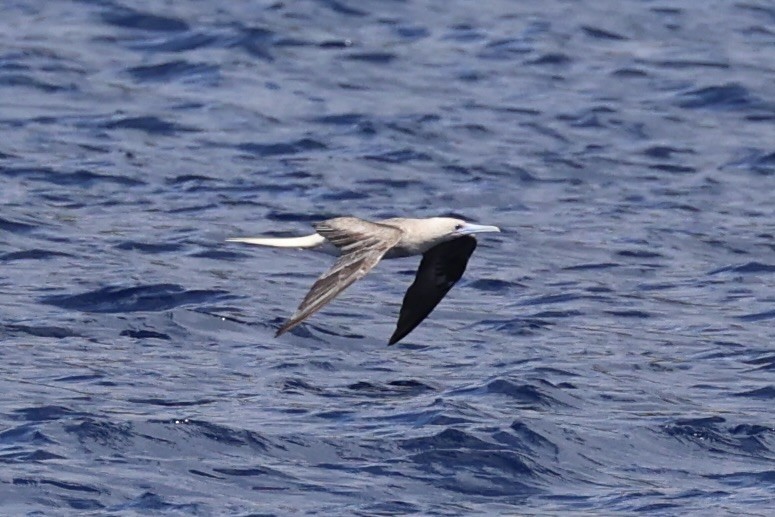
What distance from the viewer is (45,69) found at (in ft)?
60.7

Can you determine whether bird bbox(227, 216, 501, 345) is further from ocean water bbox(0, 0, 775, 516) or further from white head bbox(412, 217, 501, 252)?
ocean water bbox(0, 0, 775, 516)

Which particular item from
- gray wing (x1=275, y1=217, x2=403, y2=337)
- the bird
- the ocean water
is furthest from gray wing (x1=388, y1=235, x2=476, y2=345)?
gray wing (x1=275, y1=217, x2=403, y2=337)

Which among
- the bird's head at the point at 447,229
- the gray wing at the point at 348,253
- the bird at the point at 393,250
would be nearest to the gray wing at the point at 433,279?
the bird at the point at 393,250

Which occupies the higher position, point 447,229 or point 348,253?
point 348,253

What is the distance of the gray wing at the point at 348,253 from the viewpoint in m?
9.04

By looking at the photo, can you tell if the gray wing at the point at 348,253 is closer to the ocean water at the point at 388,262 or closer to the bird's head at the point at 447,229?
the bird's head at the point at 447,229

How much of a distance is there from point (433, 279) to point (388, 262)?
2.80 m

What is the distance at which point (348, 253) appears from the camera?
31.6 feet

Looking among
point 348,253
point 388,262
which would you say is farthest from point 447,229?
point 388,262

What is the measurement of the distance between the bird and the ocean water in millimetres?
493

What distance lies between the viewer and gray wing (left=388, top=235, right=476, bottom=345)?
36.1 ft

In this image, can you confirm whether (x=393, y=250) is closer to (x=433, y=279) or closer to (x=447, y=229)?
(x=447, y=229)

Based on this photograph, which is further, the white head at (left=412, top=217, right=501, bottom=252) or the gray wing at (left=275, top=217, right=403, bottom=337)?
the white head at (left=412, top=217, right=501, bottom=252)

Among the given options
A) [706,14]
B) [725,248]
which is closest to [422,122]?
[725,248]
